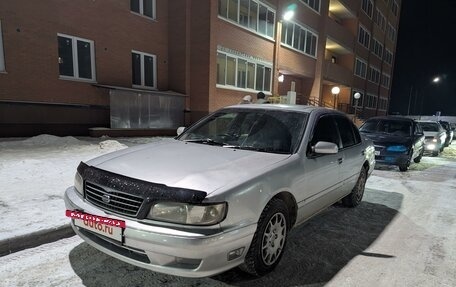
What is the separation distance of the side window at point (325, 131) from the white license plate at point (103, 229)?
237 centimetres

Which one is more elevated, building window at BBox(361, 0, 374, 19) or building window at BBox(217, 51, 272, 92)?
building window at BBox(361, 0, 374, 19)

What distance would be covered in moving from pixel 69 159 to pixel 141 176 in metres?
5.40

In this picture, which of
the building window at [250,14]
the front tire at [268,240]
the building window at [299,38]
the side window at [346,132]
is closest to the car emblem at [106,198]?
the front tire at [268,240]

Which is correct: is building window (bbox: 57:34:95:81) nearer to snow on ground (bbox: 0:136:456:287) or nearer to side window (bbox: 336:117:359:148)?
snow on ground (bbox: 0:136:456:287)

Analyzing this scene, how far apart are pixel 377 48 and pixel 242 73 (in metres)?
27.5

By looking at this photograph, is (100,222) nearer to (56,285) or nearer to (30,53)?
(56,285)

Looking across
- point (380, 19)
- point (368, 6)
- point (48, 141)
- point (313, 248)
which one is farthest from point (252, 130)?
point (380, 19)

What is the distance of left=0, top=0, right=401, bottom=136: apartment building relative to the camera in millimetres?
10539

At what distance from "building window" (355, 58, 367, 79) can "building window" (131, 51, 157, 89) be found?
2317 centimetres

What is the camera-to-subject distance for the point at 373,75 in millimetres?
36844

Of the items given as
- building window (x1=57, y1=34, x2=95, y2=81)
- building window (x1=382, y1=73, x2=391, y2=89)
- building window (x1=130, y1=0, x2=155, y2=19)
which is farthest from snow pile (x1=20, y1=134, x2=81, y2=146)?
building window (x1=382, y1=73, x2=391, y2=89)

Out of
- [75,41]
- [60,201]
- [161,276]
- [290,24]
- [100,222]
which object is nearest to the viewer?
[100,222]

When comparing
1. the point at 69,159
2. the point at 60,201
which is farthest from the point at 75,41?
the point at 60,201

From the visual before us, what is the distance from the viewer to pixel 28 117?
10594mm
